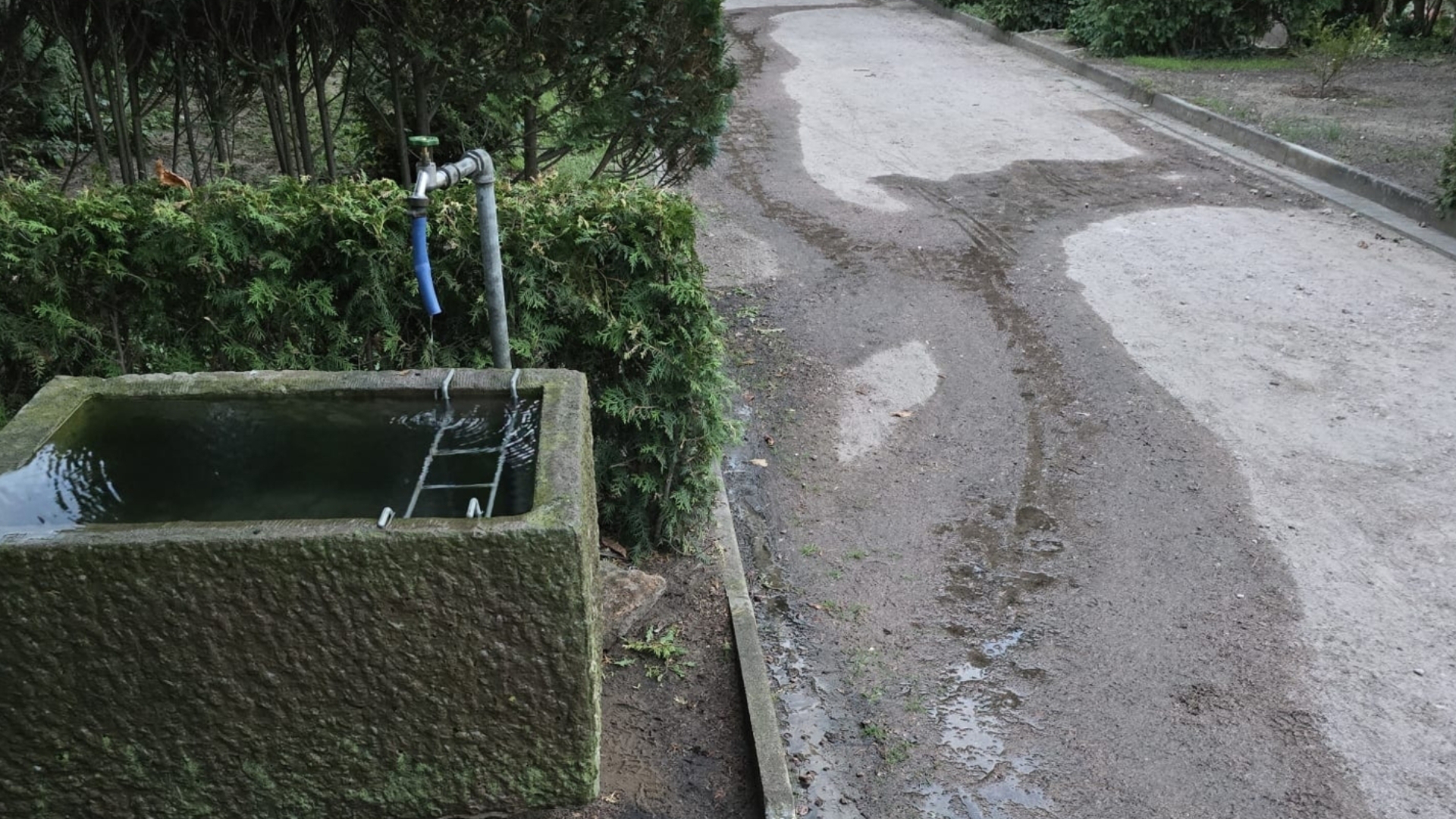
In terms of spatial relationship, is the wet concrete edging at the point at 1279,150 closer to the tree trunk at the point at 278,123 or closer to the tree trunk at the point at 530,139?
the tree trunk at the point at 530,139

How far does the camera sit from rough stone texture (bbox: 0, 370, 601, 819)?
8.88 ft

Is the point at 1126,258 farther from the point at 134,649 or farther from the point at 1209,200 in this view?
the point at 134,649

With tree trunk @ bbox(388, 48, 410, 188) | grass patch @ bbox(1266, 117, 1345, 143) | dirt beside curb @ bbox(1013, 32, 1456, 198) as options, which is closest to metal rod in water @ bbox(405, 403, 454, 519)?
tree trunk @ bbox(388, 48, 410, 188)

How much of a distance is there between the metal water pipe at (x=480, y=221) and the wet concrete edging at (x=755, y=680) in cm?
131

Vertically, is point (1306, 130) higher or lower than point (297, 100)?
lower

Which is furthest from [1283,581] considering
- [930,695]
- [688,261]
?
[688,261]

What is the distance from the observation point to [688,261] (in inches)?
172

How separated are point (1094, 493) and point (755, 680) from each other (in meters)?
2.27

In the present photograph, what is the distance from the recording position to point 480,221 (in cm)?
366

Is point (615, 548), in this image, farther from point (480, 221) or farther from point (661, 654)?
point (480, 221)

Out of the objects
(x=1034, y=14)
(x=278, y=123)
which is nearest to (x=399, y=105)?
(x=278, y=123)

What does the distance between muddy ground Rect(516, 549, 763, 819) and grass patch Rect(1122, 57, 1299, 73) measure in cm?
1335

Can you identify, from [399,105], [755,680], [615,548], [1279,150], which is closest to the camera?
[755,680]

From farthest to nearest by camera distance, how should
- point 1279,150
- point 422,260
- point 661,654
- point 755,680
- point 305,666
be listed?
point 1279,150 → point 661,654 → point 755,680 → point 422,260 → point 305,666
